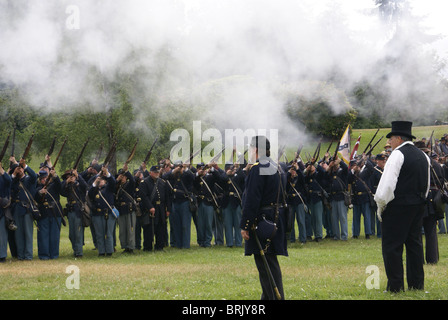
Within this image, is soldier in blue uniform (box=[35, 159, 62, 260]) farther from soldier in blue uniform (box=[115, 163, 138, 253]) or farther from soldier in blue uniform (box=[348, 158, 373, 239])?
soldier in blue uniform (box=[348, 158, 373, 239])

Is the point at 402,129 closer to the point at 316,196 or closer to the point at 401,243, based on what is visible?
the point at 401,243

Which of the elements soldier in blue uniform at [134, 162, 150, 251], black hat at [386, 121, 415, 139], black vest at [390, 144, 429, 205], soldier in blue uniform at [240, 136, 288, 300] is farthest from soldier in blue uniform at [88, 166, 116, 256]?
black vest at [390, 144, 429, 205]

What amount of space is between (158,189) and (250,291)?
6.66 metres

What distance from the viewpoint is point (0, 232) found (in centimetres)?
1173

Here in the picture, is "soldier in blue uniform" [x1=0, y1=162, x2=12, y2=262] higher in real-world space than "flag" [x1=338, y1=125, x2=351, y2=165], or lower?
lower

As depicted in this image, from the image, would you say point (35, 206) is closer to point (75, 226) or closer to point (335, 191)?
point (75, 226)

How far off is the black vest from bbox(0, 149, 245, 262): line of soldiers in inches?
275

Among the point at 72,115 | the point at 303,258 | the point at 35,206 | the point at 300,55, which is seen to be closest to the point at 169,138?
the point at 72,115

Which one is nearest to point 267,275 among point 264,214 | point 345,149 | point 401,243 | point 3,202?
point 264,214

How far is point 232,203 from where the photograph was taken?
14.3 metres

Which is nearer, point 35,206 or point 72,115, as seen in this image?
point 35,206

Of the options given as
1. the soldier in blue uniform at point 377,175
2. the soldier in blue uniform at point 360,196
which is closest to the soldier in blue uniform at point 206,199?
the soldier in blue uniform at point 360,196

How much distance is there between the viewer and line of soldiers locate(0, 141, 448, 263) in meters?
12.4

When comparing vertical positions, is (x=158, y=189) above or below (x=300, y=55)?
below
